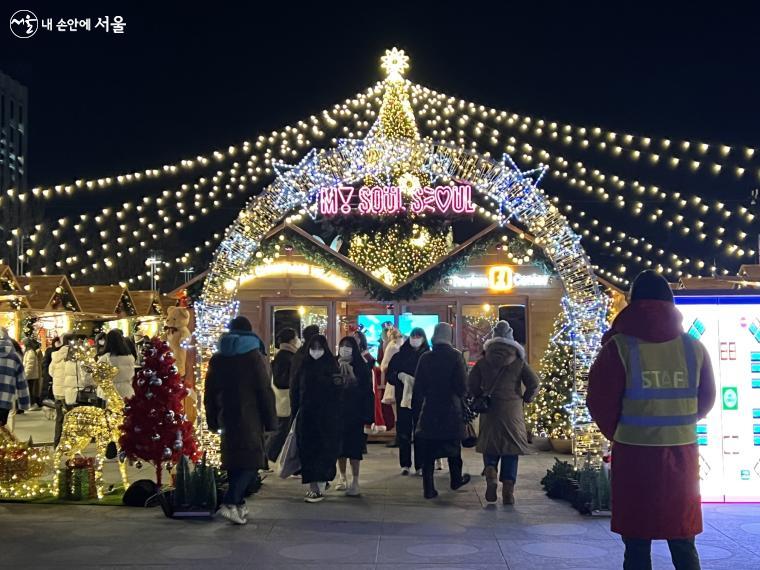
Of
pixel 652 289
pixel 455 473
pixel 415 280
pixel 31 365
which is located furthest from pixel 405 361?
pixel 31 365

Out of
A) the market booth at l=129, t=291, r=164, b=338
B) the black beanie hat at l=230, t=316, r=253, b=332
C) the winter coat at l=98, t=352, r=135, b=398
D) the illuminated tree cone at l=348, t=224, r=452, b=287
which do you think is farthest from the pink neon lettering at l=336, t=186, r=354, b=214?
the market booth at l=129, t=291, r=164, b=338

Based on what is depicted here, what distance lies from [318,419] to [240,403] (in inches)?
48.9

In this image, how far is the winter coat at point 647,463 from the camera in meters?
4.43

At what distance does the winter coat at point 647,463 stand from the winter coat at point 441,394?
4.22 metres

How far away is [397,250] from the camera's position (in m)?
15.0

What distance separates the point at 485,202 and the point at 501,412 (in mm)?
10026

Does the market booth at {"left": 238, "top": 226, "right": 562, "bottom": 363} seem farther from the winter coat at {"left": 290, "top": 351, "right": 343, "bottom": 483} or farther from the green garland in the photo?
the winter coat at {"left": 290, "top": 351, "right": 343, "bottom": 483}

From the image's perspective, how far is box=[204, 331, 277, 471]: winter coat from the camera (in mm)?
7516

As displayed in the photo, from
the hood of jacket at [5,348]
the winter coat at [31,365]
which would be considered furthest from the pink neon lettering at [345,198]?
the winter coat at [31,365]

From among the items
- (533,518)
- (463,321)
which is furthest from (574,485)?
(463,321)

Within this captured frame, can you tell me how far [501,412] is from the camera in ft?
28.1

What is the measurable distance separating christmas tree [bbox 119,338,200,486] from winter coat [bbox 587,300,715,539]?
4.66 meters

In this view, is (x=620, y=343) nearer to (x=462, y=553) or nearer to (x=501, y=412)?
(x=462, y=553)

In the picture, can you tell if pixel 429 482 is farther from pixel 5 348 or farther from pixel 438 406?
pixel 5 348
